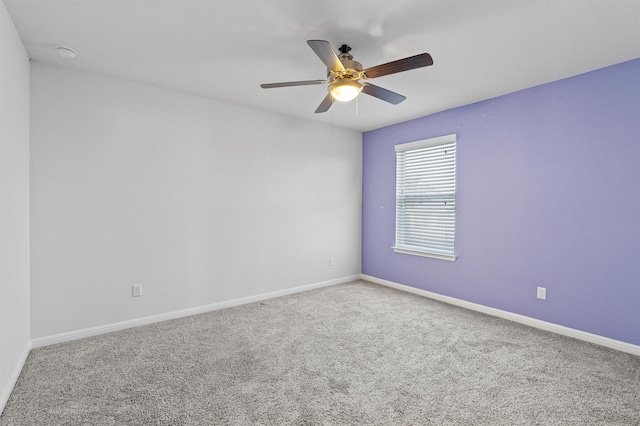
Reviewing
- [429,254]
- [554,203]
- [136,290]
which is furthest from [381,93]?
[136,290]

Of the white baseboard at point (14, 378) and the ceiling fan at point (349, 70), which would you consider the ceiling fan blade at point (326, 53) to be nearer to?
the ceiling fan at point (349, 70)

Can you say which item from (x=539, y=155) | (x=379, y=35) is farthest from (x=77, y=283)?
(x=539, y=155)

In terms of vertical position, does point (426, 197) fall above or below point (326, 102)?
below

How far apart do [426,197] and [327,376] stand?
2759 mm

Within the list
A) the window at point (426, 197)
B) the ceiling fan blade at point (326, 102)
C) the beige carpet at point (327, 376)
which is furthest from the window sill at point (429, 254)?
the ceiling fan blade at point (326, 102)

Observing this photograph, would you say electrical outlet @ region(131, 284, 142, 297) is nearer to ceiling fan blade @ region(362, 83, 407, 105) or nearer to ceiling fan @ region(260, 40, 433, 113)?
ceiling fan @ region(260, 40, 433, 113)

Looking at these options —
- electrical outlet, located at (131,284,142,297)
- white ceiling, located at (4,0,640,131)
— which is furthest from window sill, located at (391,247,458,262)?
electrical outlet, located at (131,284,142,297)

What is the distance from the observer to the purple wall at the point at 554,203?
2635 mm

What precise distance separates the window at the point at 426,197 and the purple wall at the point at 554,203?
126 mm

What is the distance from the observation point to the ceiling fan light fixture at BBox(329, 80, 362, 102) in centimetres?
227

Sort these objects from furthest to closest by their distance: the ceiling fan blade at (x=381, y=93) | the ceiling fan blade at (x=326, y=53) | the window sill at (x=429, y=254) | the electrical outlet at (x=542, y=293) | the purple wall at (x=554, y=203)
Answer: the window sill at (x=429, y=254)
the electrical outlet at (x=542, y=293)
the purple wall at (x=554, y=203)
the ceiling fan blade at (x=381, y=93)
the ceiling fan blade at (x=326, y=53)

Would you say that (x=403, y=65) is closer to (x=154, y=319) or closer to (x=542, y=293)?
(x=542, y=293)

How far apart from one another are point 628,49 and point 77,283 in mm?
4897

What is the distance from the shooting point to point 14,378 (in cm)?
211
